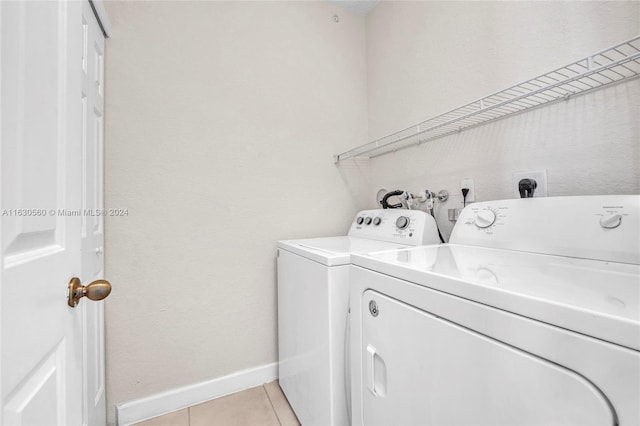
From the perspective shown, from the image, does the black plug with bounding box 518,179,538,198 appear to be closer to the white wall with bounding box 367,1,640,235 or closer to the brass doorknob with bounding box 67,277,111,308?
the white wall with bounding box 367,1,640,235

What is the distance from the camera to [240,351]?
1626 mm

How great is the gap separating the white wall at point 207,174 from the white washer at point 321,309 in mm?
273

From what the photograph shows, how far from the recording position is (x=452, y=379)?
1.98 ft

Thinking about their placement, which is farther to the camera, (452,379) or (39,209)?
(452,379)

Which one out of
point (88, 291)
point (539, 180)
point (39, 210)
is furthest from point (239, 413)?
point (539, 180)

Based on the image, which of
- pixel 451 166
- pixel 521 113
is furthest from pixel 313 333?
pixel 521 113

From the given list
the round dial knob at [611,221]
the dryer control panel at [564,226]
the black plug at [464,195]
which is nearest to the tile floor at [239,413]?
the dryer control panel at [564,226]

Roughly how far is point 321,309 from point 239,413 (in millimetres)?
857

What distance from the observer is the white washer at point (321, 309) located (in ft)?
3.47

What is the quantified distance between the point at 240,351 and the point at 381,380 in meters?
1.09

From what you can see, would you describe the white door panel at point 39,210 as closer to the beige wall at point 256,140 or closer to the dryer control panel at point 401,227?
the beige wall at point 256,140

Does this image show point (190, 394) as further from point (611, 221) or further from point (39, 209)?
point (611, 221)

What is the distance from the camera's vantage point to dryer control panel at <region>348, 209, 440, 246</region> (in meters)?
1.33

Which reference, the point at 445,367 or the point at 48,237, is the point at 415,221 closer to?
the point at 445,367
